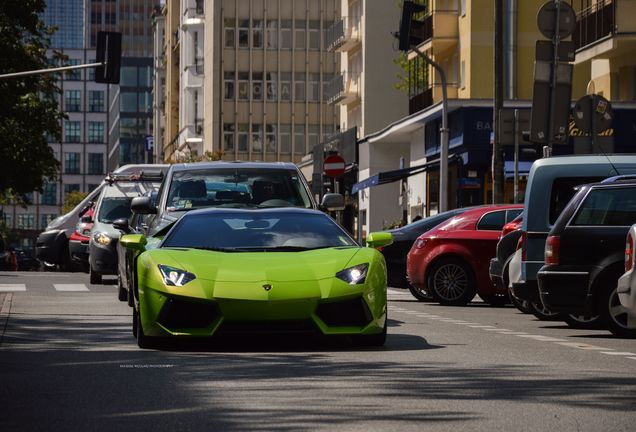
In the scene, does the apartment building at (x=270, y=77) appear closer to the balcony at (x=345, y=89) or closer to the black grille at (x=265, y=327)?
the balcony at (x=345, y=89)

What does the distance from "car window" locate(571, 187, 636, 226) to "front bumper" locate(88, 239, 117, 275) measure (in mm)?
15652

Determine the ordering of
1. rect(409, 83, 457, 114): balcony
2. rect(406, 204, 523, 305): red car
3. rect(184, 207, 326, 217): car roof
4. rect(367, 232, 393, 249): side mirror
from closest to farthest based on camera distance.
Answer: rect(367, 232, 393, 249): side mirror, rect(184, 207, 326, 217): car roof, rect(406, 204, 523, 305): red car, rect(409, 83, 457, 114): balcony

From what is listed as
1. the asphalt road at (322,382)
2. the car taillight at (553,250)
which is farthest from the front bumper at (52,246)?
the car taillight at (553,250)

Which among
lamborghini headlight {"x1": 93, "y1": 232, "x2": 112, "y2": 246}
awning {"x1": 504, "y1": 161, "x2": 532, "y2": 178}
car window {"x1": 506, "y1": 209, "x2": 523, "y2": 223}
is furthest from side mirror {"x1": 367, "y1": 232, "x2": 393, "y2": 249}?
awning {"x1": 504, "y1": 161, "x2": 532, "y2": 178}

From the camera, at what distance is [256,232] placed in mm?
16312

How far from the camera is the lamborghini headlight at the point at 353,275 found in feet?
49.4

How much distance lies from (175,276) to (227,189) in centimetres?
573

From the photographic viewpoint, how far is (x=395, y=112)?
76500 mm

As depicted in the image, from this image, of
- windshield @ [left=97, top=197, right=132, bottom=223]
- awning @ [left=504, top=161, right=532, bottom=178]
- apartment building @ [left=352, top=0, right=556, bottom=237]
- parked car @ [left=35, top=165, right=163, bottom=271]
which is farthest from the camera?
apartment building @ [left=352, top=0, right=556, bottom=237]

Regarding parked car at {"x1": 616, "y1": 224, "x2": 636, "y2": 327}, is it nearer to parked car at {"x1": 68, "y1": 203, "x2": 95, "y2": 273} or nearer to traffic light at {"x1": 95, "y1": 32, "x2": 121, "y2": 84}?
parked car at {"x1": 68, "y1": 203, "x2": 95, "y2": 273}

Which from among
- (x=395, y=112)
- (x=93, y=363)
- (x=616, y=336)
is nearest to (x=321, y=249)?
(x=93, y=363)

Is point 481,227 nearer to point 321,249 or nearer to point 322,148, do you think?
point 321,249

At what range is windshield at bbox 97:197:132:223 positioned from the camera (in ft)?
113

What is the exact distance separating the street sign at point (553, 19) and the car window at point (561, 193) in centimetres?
927
